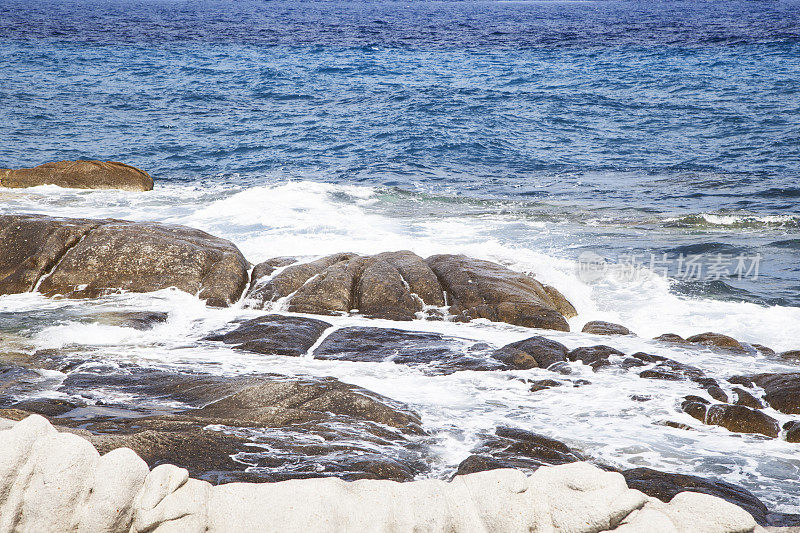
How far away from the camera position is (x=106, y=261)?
1076cm

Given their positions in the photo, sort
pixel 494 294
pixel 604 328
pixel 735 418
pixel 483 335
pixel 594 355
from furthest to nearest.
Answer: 1. pixel 494 294
2. pixel 604 328
3. pixel 483 335
4. pixel 594 355
5. pixel 735 418

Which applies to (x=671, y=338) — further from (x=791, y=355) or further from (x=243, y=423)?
(x=243, y=423)

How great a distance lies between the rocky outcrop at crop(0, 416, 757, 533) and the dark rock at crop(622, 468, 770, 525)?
4.07ft

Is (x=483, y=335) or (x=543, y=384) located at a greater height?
(x=483, y=335)

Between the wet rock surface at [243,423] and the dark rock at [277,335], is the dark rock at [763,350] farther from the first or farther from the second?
the dark rock at [277,335]

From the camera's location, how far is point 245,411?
19.4ft

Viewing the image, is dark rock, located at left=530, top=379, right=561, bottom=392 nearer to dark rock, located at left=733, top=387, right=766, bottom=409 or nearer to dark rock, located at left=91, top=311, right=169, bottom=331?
dark rock, located at left=733, top=387, right=766, bottom=409

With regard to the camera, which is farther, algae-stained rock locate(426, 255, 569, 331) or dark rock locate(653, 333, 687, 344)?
algae-stained rock locate(426, 255, 569, 331)

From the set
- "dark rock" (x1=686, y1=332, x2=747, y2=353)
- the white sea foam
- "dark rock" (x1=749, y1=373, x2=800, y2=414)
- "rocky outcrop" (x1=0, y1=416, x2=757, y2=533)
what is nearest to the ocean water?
the white sea foam

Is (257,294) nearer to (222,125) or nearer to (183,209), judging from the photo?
(183,209)

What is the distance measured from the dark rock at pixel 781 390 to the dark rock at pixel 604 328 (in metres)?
2.27

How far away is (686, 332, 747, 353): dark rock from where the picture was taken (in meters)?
8.95

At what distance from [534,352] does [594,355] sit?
708 millimetres

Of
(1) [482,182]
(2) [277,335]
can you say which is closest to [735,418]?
(2) [277,335]
